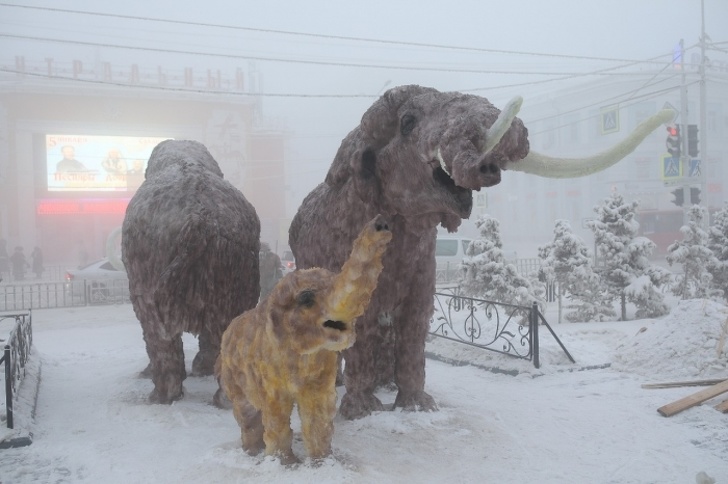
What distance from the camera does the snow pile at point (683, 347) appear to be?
4.76 m

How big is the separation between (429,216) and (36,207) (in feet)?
62.7

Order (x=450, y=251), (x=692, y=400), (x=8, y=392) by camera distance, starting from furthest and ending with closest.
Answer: (x=450, y=251)
(x=692, y=400)
(x=8, y=392)

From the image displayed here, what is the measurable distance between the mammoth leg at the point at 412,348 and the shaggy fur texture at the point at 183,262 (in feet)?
3.38

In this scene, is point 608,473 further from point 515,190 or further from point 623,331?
point 515,190

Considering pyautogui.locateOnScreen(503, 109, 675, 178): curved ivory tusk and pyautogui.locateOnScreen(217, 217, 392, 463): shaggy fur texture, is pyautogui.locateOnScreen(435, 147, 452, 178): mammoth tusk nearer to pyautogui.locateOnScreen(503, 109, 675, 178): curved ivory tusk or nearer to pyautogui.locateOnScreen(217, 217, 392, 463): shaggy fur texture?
pyautogui.locateOnScreen(503, 109, 675, 178): curved ivory tusk

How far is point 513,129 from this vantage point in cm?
252

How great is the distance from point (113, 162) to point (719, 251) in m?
17.4

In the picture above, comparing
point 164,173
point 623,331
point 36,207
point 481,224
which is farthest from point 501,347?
point 36,207

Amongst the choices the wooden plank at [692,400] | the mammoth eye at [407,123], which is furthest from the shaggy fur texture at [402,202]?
the wooden plank at [692,400]

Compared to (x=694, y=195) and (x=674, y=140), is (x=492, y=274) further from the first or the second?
(x=674, y=140)

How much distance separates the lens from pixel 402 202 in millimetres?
3127

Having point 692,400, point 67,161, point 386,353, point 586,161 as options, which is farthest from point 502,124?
point 67,161

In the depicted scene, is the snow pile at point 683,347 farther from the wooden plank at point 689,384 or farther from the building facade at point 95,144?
the building facade at point 95,144

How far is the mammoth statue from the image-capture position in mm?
2523
